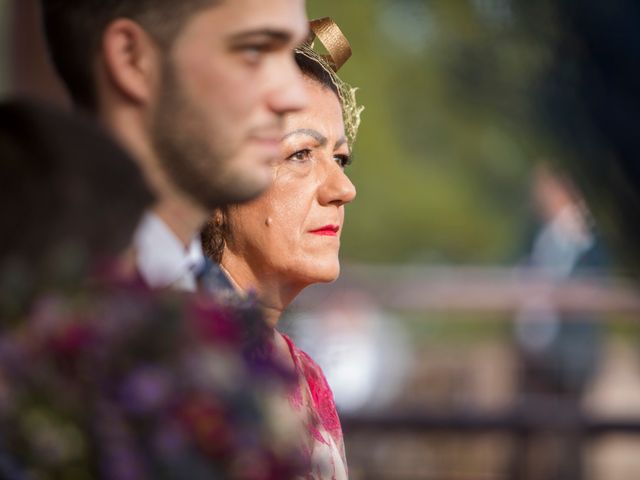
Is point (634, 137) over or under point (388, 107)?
under

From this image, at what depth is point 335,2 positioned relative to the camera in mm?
12500

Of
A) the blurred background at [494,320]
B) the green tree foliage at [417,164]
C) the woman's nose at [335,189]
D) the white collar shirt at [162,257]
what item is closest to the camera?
the white collar shirt at [162,257]

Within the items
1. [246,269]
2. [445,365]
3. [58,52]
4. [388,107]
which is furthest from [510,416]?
[388,107]

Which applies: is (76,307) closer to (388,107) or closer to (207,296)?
(207,296)

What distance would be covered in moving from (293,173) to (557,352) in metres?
5.79

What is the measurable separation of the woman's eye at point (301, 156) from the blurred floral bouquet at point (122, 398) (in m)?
0.97

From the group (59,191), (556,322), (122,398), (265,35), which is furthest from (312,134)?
(556,322)

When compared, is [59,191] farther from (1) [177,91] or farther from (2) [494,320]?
(2) [494,320]

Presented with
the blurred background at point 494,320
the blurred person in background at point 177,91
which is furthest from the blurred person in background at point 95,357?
the blurred background at point 494,320

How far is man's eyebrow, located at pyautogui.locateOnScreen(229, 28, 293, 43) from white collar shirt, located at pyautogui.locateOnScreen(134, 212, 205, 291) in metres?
0.22

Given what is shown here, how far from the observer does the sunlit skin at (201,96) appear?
66.1 inches

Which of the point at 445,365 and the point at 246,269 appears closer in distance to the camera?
the point at 246,269

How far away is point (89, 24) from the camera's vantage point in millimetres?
1691

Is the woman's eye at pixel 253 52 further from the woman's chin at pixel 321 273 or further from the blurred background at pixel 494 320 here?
the blurred background at pixel 494 320
